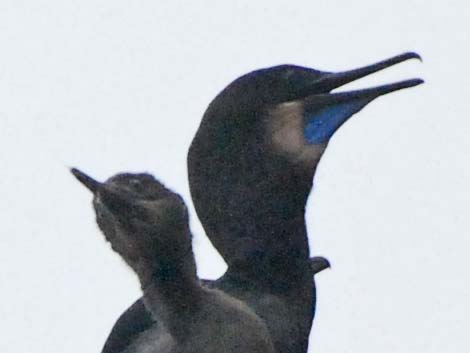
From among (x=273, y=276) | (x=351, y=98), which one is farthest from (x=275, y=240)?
(x=351, y=98)

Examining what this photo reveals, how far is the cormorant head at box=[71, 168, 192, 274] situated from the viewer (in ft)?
14.4

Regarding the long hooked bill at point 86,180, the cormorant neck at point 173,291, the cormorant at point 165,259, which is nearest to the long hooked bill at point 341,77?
the cormorant at point 165,259

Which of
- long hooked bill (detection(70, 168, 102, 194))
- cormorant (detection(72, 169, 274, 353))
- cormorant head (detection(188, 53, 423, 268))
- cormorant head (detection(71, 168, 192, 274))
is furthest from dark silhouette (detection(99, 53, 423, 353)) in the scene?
long hooked bill (detection(70, 168, 102, 194))

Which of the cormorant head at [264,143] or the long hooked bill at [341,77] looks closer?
the cormorant head at [264,143]

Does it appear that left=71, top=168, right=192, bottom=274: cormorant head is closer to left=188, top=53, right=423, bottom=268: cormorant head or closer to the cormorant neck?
the cormorant neck

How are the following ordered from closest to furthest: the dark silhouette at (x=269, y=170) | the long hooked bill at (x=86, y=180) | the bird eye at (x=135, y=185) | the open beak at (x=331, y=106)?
the long hooked bill at (x=86, y=180) → the bird eye at (x=135, y=185) → the dark silhouette at (x=269, y=170) → the open beak at (x=331, y=106)

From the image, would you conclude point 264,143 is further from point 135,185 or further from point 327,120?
point 135,185

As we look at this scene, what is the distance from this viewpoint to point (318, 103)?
641 cm

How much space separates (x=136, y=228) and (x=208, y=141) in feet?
6.15

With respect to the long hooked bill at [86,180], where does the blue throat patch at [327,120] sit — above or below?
below

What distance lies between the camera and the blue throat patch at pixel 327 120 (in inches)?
250

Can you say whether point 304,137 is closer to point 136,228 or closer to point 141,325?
point 141,325

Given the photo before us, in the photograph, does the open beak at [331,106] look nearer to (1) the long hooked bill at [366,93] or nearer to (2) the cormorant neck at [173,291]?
(1) the long hooked bill at [366,93]

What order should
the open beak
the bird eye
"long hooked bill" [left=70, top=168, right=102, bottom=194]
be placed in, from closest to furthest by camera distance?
1. "long hooked bill" [left=70, top=168, right=102, bottom=194]
2. the bird eye
3. the open beak
